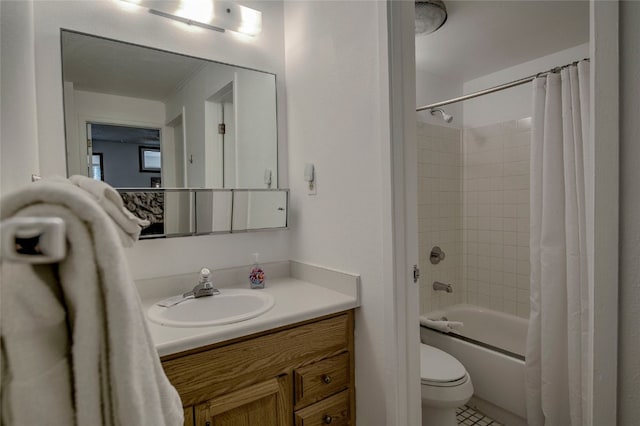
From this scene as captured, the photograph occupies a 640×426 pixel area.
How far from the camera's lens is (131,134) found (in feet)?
4.60

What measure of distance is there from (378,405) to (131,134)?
149 centimetres

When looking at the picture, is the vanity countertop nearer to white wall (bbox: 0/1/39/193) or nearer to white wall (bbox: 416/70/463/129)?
white wall (bbox: 0/1/39/193)

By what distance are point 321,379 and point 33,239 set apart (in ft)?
3.98

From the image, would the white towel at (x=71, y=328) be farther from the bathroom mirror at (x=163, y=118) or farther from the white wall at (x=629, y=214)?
the bathroom mirror at (x=163, y=118)

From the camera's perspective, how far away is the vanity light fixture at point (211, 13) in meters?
1.44

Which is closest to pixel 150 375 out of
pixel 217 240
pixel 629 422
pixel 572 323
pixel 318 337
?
pixel 629 422

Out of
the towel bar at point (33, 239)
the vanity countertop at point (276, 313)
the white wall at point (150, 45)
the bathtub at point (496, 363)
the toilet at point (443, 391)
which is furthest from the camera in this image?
the bathtub at point (496, 363)

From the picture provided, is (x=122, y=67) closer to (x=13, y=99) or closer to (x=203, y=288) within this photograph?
(x=13, y=99)

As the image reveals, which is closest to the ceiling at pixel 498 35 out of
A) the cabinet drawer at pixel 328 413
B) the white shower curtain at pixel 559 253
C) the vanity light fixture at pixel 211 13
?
the white shower curtain at pixel 559 253

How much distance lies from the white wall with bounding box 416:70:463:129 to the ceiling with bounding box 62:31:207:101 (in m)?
1.64

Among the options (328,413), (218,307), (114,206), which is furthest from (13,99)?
(328,413)

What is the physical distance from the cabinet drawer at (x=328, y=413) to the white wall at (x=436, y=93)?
195 centimetres

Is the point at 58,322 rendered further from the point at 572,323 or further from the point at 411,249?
the point at 572,323

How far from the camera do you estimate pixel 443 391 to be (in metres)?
1.48
